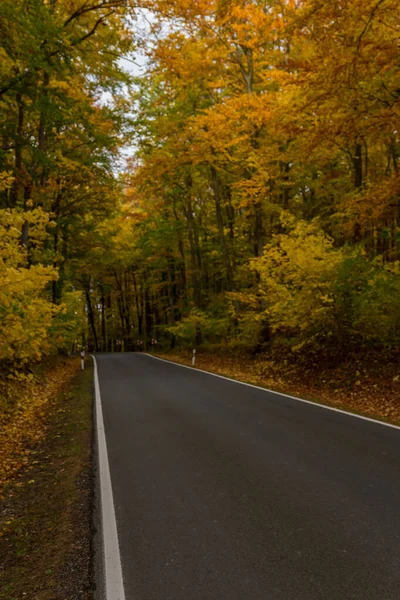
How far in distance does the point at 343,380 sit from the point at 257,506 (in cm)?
810

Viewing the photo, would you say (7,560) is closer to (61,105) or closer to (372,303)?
(372,303)

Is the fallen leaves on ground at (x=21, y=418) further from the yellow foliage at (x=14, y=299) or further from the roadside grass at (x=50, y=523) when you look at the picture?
the yellow foliage at (x=14, y=299)

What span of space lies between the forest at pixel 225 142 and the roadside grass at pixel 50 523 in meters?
2.76

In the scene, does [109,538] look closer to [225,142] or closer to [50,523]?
[50,523]

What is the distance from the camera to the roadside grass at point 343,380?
9.58 m

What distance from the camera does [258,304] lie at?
17.2m

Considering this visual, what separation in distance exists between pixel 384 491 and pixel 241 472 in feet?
5.56

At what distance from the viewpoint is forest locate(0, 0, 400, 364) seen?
8.81m

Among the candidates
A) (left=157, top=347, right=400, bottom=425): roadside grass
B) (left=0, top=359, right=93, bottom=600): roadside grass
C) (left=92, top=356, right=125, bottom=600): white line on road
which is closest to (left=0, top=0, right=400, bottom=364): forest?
(left=157, top=347, right=400, bottom=425): roadside grass

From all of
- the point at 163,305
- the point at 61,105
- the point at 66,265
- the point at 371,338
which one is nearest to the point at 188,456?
the point at 371,338

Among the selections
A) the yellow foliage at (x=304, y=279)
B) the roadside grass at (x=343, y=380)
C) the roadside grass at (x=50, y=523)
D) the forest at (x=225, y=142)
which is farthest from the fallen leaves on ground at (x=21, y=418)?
the yellow foliage at (x=304, y=279)

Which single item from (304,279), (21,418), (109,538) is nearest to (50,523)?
(109,538)

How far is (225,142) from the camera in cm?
1620

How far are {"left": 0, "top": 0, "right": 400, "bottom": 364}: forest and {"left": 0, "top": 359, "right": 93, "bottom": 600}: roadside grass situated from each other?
276cm
